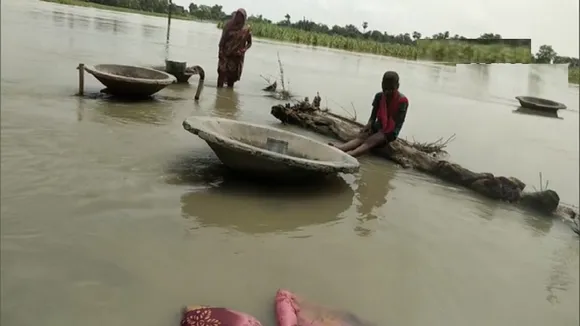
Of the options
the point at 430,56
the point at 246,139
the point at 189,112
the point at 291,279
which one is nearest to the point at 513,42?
the point at 430,56

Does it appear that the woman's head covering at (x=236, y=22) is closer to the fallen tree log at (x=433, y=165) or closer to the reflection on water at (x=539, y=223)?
the fallen tree log at (x=433, y=165)

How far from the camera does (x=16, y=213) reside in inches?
97.2

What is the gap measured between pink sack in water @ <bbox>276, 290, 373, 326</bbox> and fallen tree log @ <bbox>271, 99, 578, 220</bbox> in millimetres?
2694

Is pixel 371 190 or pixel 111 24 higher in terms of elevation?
pixel 111 24

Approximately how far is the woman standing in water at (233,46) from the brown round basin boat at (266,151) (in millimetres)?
4191

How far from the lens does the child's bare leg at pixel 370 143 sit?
4801mm

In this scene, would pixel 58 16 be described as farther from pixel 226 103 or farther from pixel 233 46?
pixel 233 46

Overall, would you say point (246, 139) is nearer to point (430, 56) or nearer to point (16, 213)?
point (16, 213)

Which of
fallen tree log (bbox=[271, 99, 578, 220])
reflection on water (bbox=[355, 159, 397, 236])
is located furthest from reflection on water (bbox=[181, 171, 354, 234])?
fallen tree log (bbox=[271, 99, 578, 220])

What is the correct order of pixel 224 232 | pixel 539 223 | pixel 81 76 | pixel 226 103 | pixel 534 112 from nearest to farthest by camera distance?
pixel 224 232 → pixel 539 223 → pixel 81 76 → pixel 226 103 → pixel 534 112

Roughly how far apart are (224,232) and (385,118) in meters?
2.47

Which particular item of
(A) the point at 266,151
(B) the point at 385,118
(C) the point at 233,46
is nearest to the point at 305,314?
(A) the point at 266,151

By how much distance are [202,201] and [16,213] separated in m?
1.07

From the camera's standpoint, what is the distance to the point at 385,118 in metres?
4.70
